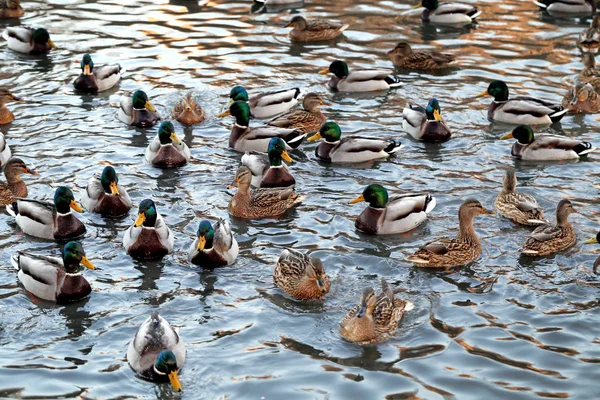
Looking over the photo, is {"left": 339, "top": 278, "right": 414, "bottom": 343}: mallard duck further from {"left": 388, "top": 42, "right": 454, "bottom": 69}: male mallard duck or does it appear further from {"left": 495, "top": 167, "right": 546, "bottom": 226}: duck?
{"left": 388, "top": 42, "right": 454, "bottom": 69}: male mallard duck

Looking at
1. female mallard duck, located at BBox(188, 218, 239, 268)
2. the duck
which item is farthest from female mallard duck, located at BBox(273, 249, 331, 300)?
the duck

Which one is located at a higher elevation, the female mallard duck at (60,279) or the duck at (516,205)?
the duck at (516,205)

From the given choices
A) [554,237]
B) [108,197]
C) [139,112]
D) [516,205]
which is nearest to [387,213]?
[516,205]

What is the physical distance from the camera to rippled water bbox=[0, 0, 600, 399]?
371 inches

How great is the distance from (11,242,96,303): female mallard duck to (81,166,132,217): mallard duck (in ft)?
5.97

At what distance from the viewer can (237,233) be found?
41.2 feet

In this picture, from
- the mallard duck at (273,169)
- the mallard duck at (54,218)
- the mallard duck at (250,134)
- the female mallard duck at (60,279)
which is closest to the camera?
the female mallard duck at (60,279)

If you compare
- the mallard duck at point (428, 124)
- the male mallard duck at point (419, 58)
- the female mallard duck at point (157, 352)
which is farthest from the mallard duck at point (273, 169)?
the male mallard duck at point (419, 58)

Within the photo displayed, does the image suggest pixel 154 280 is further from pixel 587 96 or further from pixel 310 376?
pixel 587 96

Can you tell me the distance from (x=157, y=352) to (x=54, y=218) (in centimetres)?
358

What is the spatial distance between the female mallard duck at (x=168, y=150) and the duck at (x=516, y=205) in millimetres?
4477

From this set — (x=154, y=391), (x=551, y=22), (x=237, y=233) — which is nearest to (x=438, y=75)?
(x=551, y=22)

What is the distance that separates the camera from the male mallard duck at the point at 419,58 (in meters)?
17.9

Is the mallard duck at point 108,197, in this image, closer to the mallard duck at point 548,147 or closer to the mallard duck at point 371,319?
the mallard duck at point 371,319
